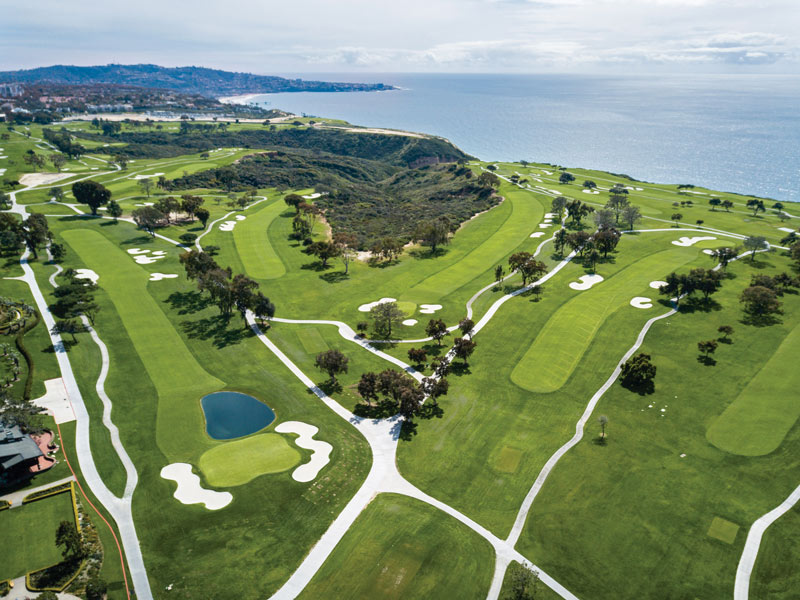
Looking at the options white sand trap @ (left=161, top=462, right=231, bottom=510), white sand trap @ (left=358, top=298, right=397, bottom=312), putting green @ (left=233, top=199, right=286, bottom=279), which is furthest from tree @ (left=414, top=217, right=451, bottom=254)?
white sand trap @ (left=161, top=462, right=231, bottom=510)

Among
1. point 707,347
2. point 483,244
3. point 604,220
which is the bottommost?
point 707,347

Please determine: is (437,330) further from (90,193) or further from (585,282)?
(90,193)

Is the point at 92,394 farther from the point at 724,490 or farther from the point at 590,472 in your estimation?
the point at 724,490

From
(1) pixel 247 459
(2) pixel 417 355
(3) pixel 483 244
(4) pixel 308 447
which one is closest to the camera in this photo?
(1) pixel 247 459

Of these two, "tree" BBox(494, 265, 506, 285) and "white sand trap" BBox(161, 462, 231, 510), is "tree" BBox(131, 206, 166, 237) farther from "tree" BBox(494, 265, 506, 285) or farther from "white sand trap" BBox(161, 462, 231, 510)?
"tree" BBox(494, 265, 506, 285)

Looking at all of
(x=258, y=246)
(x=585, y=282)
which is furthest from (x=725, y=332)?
(x=258, y=246)

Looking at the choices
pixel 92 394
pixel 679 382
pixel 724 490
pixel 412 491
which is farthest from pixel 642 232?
pixel 92 394
